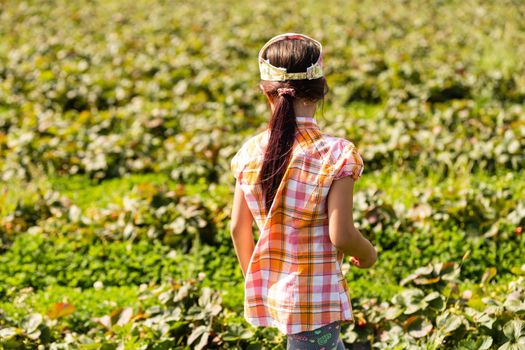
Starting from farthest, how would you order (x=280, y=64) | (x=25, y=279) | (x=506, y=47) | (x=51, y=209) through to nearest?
1. (x=506, y=47)
2. (x=51, y=209)
3. (x=25, y=279)
4. (x=280, y=64)

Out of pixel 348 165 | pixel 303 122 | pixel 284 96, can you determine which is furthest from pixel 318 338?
pixel 284 96

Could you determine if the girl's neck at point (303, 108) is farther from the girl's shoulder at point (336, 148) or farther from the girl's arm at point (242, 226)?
the girl's arm at point (242, 226)

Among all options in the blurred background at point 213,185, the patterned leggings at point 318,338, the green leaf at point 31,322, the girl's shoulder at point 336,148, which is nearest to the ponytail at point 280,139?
the girl's shoulder at point 336,148

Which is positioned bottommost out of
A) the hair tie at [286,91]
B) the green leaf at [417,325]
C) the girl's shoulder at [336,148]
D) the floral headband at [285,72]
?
the green leaf at [417,325]

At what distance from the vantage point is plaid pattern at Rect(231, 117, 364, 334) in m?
2.29

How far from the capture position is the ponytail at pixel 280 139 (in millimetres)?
2299

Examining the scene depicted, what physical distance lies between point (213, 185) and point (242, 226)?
288 cm

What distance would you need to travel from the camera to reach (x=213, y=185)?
5391mm

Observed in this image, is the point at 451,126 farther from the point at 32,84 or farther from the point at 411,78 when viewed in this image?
the point at 32,84

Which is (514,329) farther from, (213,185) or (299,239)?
(213,185)

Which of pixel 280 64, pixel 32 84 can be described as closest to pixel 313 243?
pixel 280 64

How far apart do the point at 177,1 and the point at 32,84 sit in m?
7.19

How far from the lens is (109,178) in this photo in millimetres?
6059

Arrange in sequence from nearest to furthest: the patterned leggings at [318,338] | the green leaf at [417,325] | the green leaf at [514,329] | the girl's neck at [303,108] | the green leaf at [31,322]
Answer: the girl's neck at [303,108] → the patterned leggings at [318,338] → the green leaf at [514,329] → the green leaf at [417,325] → the green leaf at [31,322]
